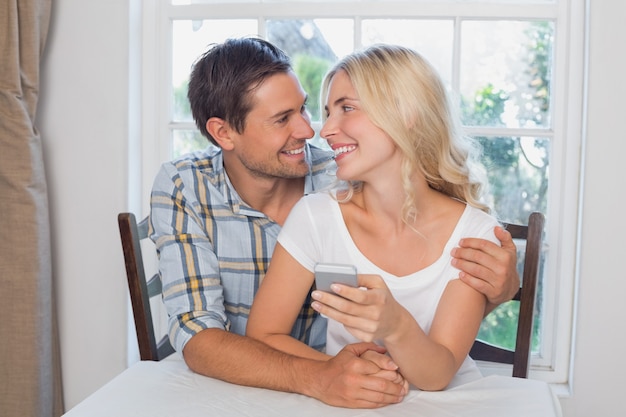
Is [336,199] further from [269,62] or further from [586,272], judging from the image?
[586,272]

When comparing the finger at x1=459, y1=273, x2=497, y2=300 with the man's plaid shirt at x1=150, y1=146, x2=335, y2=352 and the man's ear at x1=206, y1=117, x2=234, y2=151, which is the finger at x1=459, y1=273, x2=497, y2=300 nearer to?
the man's plaid shirt at x1=150, y1=146, x2=335, y2=352

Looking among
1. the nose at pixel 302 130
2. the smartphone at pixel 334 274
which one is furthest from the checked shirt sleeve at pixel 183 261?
the smartphone at pixel 334 274

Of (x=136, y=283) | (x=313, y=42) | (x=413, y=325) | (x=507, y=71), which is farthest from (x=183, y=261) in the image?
(x=507, y=71)

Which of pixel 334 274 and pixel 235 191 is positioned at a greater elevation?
pixel 235 191

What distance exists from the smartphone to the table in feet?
0.83

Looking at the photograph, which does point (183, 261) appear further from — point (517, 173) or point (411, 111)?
point (517, 173)

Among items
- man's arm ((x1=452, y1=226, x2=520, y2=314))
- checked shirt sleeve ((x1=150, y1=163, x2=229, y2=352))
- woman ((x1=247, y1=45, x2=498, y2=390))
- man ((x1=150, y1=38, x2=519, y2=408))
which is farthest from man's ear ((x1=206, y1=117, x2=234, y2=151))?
man's arm ((x1=452, y1=226, x2=520, y2=314))

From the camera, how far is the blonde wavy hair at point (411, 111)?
165cm

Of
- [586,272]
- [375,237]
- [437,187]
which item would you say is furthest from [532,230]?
[586,272]

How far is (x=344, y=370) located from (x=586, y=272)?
1.14 meters

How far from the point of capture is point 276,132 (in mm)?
1957

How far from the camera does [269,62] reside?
6.45 feet

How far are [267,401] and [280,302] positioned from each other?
33cm

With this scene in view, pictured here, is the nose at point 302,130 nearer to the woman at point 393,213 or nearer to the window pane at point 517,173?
the woman at point 393,213
